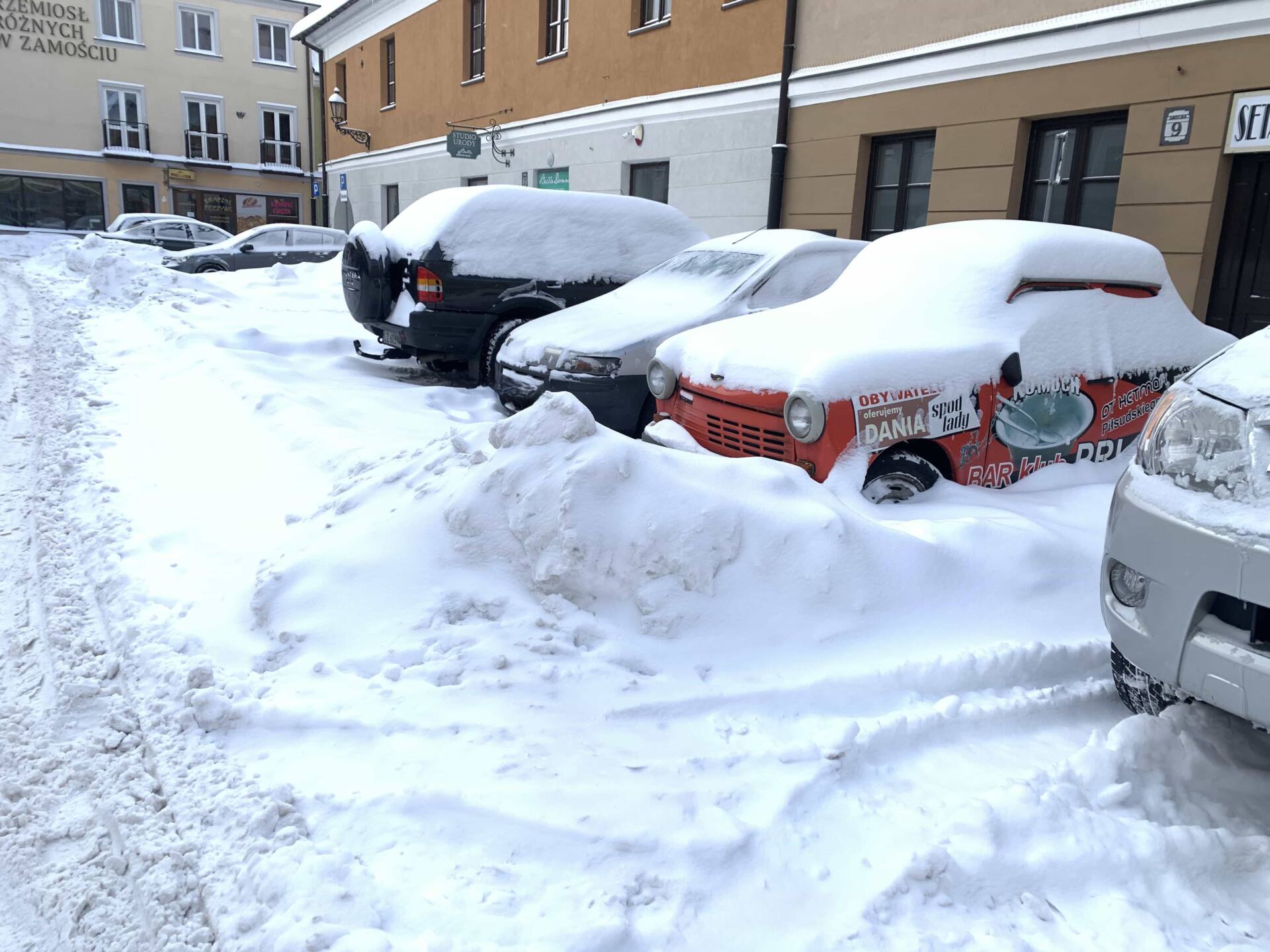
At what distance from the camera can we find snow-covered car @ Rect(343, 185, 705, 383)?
8039mm

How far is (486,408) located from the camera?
760cm

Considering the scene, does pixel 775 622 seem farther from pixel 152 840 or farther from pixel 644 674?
pixel 152 840

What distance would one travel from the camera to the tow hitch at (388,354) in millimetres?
8500

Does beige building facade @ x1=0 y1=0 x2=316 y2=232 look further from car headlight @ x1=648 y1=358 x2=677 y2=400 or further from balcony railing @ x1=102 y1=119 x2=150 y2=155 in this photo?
car headlight @ x1=648 y1=358 x2=677 y2=400

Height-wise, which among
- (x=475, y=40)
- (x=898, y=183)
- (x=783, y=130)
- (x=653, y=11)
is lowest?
(x=898, y=183)

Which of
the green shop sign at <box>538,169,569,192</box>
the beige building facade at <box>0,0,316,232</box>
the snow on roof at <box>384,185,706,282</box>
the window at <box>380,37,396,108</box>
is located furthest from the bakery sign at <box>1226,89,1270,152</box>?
the beige building facade at <box>0,0,316,232</box>

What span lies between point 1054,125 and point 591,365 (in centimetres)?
585

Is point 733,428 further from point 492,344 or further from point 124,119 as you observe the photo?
point 124,119

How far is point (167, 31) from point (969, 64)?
37.7 metres

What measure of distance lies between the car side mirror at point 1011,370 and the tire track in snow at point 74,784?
410 cm

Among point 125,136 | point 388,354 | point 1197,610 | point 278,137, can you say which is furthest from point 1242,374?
point 278,137

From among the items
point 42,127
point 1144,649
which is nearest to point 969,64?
point 1144,649

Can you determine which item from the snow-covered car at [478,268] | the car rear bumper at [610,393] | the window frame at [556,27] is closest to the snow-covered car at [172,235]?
the window frame at [556,27]

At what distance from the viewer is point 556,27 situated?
1667 centimetres
